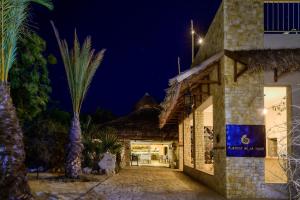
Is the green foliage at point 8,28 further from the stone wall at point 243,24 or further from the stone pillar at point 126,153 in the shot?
the stone pillar at point 126,153

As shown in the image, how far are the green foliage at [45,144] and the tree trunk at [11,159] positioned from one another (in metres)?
8.15

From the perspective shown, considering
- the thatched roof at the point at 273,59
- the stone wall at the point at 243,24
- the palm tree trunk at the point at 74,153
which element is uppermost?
the stone wall at the point at 243,24

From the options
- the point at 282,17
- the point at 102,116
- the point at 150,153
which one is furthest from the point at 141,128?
the point at 102,116

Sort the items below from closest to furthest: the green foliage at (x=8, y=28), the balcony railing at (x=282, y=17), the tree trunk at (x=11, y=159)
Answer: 1. the tree trunk at (x=11, y=159)
2. the green foliage at (x=8, y=28)
3. the balcony railing at (x=282, y=17)

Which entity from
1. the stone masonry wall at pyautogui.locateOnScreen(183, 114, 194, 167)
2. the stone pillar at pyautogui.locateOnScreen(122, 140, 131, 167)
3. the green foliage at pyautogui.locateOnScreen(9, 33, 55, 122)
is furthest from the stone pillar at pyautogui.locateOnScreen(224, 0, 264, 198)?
the stone pillar at pyautogui.locateOnScreen(122, 140, 131, 167)

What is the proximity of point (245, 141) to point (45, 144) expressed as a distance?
8.38 metres

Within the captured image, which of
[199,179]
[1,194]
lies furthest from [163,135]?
[1,194]

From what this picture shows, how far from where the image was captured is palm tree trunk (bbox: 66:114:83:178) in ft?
44.6

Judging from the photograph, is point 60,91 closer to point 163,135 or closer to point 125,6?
point 125,6

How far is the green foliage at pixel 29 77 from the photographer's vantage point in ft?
49.5

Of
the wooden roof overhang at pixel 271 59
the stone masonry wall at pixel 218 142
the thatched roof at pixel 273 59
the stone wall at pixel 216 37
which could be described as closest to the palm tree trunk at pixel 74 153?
the stone masonry wall at pixel 218 142

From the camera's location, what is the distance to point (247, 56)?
1009 cm

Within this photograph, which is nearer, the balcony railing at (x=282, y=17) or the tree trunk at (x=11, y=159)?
the tree trunk at (x=11, y=159)

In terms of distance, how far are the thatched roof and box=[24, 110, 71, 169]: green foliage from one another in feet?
29.3
